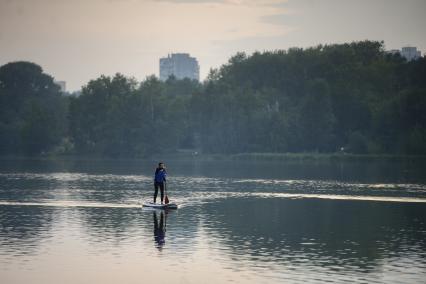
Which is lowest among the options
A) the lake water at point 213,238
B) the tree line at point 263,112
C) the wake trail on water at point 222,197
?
the lake water at point 213,238

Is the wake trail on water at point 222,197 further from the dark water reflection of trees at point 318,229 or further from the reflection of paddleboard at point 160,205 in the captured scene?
the dark water reflection of trees at point 318,229

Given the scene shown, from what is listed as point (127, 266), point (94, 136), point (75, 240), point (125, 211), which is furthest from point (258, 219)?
point (94, 136)

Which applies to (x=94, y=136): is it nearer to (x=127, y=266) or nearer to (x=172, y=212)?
(x=172, y=212)

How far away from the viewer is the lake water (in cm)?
2650

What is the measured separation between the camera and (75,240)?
3375 centimetres

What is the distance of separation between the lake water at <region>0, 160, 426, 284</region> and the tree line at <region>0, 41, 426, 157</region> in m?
91.9

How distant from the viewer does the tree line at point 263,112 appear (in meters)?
155

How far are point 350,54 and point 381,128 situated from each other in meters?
27.1

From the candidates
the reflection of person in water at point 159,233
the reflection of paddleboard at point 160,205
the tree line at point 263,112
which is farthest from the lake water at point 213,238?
the tree line at point 263,112

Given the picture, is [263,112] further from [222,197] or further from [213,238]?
[213,238]

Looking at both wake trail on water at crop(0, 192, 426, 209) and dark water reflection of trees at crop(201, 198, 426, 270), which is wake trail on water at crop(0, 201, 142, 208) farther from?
dark water reflection of trees at crop(201, 198, 426, 270)

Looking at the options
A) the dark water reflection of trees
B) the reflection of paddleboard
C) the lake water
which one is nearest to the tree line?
the lake water

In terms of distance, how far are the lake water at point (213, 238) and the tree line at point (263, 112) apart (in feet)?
301

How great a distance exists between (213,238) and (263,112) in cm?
13533
